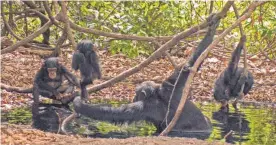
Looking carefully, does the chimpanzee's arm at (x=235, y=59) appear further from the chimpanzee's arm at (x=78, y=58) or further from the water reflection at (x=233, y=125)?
the chimpanzee's arm at (x=78, y=58)

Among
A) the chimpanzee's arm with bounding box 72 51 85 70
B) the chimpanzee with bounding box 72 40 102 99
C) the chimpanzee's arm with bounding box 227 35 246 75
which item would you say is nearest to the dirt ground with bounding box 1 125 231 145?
the chimpanzee with bounding box 72 40 102 99

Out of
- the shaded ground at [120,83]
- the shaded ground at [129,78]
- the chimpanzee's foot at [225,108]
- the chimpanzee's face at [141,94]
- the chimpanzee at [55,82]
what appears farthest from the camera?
the shaded ground at [129,78]

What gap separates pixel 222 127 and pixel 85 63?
7.09 ft

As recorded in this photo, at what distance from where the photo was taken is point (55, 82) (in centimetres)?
950

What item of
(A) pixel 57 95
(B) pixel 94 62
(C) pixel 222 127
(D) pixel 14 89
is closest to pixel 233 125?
(C) pixel 222 127

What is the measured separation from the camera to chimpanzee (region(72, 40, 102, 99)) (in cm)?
655

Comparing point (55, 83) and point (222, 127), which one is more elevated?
point (55, 83)

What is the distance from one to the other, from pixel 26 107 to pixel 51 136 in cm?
364

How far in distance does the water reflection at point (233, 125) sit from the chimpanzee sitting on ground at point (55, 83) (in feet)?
8.44

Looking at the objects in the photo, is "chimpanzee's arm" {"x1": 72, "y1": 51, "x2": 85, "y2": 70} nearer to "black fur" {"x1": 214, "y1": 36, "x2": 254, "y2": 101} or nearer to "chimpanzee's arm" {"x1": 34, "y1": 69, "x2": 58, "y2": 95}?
"chimpanzee's arm" {"x1": 34, "y1": 69, "x2": 58, "y2": 95}

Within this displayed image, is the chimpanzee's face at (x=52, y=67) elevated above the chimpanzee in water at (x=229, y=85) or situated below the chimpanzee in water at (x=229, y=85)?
above

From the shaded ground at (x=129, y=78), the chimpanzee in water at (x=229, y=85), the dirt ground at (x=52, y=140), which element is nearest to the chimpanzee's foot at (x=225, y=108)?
the chimpanzee in water at (x=229, y=85)

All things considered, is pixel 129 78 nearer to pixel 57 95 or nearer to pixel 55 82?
pixel 55 82

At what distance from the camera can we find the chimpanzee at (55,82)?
9.20 meters
